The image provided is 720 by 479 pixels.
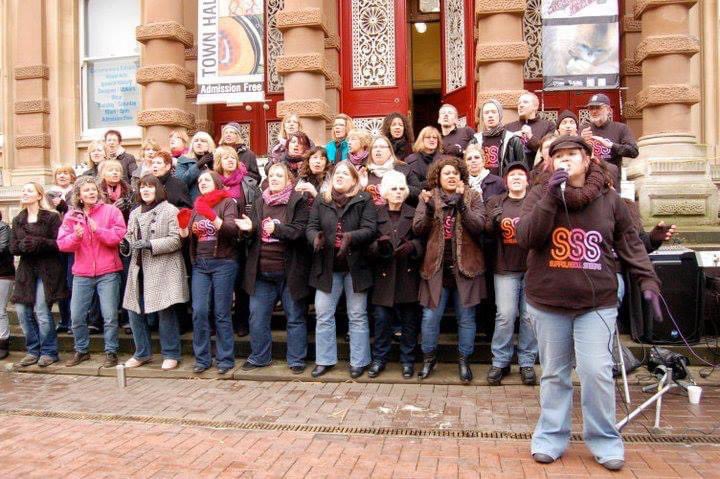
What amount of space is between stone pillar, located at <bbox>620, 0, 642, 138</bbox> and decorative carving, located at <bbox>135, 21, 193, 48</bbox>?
737 cm

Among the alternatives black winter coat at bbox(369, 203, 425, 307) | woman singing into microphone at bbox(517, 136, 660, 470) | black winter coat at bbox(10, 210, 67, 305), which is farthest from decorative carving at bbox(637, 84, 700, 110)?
black winter coat at bbox(10, 210, 67, 305)

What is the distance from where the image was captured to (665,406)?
219 inches

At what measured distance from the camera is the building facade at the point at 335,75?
30.5 ft

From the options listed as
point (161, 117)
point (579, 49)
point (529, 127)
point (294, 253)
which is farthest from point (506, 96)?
point (161, 117)

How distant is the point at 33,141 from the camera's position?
40.0ft

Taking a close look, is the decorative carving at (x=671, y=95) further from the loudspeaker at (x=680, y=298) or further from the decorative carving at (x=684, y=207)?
the loudspeaker at (x=680, y=298)

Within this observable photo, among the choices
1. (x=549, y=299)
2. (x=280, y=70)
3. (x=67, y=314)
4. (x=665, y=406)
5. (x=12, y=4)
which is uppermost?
(x=12, y=4)

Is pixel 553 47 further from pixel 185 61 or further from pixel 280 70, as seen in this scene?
pixel 185 61

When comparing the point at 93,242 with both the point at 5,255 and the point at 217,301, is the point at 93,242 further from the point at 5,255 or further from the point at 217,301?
the point at 217,301

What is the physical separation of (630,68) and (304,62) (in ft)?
17.3

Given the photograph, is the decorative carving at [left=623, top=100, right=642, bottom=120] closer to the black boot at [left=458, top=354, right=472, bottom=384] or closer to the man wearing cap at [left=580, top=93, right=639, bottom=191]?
the man wearing cap at [left=580, top=93, right=639, bottom=191]

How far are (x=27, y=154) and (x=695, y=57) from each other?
1191 cm

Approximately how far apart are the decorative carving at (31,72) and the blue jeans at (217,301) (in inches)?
298

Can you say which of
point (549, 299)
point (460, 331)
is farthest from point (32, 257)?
point (549, 299)
